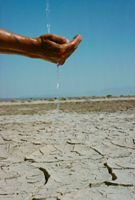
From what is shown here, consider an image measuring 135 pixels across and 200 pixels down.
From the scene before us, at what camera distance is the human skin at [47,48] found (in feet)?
4.21

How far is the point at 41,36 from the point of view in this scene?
1345 mm

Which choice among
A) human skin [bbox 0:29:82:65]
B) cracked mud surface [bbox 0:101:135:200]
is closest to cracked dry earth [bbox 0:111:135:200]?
cracked mud surface [bbox 0:101:135:200]

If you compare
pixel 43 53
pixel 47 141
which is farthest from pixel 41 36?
pixel 47 141

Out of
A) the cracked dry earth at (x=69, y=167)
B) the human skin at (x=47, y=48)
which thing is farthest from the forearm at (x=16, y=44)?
the cracked dry earth at (x=69, y=167)

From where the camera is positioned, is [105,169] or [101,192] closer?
[101,192]

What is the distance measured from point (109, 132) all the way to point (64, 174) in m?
2.66

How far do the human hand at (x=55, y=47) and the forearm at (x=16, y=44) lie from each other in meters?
0.03

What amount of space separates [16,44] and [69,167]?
2.36 metres

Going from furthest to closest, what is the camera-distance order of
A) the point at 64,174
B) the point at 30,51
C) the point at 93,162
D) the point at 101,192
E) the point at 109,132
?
the point at 109,132 → the point at 93,162 → the point at 64,174 → the point at 101,192 → the point at 30,51

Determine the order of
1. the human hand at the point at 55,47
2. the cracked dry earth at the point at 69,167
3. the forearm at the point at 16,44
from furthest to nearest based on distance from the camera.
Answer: the cracked dry earth at the point at 69,167, the human hand at the point at 55,47, the forearm at the point at 16,44

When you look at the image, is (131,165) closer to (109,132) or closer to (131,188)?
(131,188)

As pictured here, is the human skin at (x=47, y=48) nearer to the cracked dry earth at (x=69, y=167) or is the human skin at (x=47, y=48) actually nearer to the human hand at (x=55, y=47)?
the human hand at (x=55, y=47)

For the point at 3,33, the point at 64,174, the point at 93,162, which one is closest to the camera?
the point at 3,33

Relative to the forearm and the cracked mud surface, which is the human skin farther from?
the cracked mud surface
